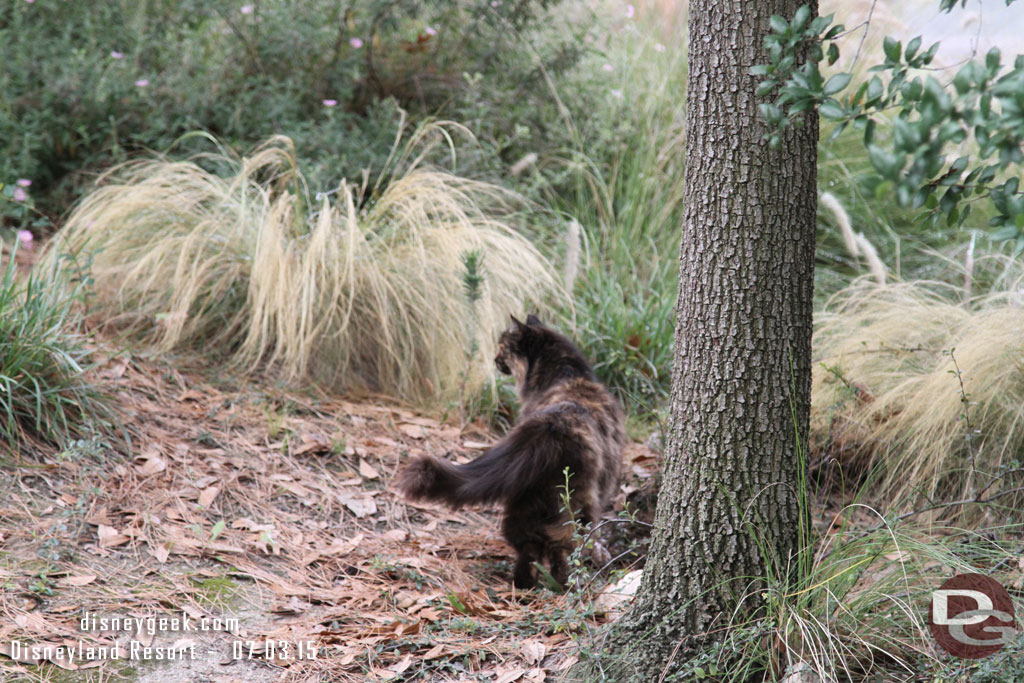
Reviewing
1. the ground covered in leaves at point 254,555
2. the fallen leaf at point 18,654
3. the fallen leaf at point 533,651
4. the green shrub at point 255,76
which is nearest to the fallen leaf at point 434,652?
the ground covered in leaves at point 254,555

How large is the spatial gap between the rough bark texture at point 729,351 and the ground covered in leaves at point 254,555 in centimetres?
31

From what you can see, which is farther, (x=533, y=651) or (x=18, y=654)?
(x=533, y=651)

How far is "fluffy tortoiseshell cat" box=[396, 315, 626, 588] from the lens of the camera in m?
3.20

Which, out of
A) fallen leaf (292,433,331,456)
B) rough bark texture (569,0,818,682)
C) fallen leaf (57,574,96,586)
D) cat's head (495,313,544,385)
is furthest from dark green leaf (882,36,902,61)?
fallen leaf (292,433,331,456)

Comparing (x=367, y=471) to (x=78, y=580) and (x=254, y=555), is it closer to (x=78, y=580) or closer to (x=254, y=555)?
(x=254, y=555)

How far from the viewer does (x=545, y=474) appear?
3.30 meters

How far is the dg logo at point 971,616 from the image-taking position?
2.42m

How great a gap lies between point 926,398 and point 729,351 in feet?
6.13

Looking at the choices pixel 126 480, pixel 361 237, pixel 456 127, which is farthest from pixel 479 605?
pixel 456 127

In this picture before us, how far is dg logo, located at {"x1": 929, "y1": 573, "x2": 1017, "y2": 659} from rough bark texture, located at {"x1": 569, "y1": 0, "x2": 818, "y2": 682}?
49 cm

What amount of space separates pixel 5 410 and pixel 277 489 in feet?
3.67

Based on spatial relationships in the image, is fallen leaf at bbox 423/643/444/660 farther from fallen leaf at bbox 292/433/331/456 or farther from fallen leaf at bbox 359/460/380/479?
fallen leaf at bbox 292/433/331/456

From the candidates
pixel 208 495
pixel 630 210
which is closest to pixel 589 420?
pixel 208 495

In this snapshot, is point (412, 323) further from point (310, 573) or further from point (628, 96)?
point (628, 96)
